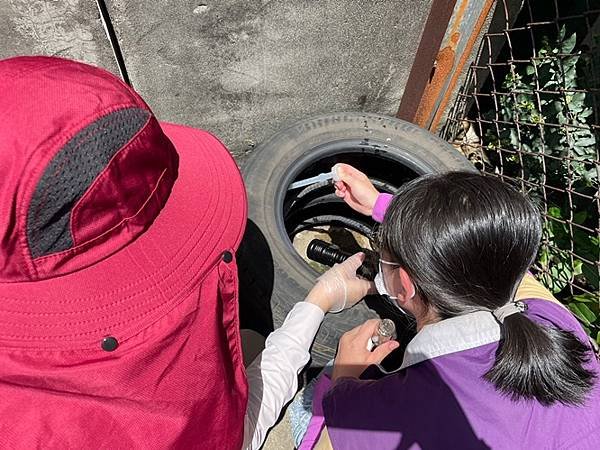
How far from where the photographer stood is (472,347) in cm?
108

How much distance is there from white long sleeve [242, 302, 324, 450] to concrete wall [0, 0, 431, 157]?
0.90m

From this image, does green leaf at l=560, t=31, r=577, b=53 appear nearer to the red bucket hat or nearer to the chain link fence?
the chain link fence

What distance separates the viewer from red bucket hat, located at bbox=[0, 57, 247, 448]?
70 cm

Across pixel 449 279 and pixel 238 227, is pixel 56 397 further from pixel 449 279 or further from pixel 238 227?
pixel 449 279

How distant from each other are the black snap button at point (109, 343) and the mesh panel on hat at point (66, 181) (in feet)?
0.55

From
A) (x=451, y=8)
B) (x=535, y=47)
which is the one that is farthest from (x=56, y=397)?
(x=535, y=47)

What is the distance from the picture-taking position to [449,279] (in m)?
1.07

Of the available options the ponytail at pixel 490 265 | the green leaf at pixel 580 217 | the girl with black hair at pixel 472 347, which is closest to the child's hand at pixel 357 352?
the girl with black hair at pixel 472 347

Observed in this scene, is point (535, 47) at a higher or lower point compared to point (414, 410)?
higher

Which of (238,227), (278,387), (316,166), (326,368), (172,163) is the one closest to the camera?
(172,163)

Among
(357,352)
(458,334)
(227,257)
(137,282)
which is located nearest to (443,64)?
(357,352)

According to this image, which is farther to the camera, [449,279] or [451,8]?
[451,8]

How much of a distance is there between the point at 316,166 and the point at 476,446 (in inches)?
49.6

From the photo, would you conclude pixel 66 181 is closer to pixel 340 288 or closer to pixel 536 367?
pixel 536 367
